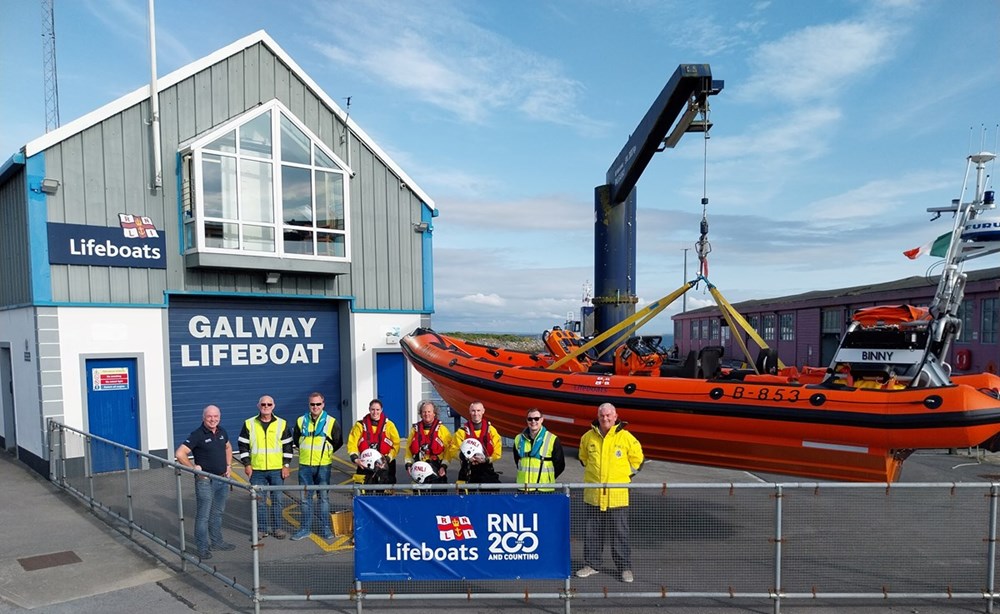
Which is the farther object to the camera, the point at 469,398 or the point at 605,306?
the point at 605,306

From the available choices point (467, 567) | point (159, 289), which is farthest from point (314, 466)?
point (159, 289)

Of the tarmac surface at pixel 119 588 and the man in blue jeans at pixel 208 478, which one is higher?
the man in blue jeans at pixel 208 478

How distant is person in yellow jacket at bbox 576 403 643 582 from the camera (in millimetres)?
4875

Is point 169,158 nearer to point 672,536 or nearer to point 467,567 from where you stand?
point 467,567

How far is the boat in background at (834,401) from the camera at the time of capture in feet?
17.9

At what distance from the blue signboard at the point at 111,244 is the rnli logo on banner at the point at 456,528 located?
24.0 feet

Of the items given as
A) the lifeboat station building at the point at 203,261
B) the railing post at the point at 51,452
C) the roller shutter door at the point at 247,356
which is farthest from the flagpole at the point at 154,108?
the railing post at the point at 51,452

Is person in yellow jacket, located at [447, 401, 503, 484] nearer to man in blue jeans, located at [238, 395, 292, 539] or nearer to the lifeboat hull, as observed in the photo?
the lifeboat hull

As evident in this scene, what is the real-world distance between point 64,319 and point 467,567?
750 centimetres

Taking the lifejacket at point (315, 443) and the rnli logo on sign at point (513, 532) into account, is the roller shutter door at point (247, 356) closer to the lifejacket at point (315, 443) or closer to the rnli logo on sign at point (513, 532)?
the lifejacket at point (315, 443)

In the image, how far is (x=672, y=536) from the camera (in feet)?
18.7

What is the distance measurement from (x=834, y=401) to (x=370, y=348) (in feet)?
27.1

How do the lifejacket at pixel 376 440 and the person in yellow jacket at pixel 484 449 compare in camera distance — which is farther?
the lifejacket at pixel 376 440

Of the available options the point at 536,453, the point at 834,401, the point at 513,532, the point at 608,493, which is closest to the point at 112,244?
the point at 536,453
